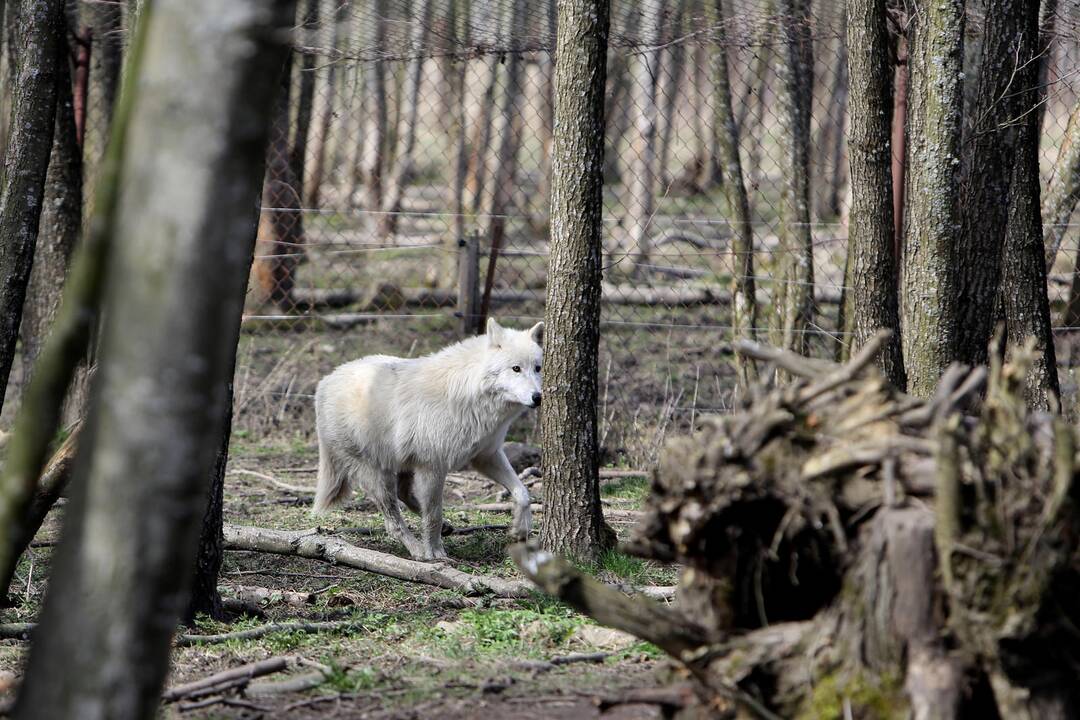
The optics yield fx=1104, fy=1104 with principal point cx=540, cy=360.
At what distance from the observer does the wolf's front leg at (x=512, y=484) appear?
6312 millimetres

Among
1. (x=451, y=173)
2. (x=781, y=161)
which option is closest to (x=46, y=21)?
(x=781, y=161)

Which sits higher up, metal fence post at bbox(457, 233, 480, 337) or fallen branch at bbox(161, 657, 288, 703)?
metal fence post at bbox(457, 233, 480, 337)

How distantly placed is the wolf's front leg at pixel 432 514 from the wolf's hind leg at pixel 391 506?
113 mm

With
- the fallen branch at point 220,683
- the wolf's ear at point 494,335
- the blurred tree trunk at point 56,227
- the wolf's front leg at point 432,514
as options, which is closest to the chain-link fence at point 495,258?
the wolf's ear at point 494,335

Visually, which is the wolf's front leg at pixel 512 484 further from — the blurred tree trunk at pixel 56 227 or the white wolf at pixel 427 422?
the blurred tree trunk at pixel 56 227

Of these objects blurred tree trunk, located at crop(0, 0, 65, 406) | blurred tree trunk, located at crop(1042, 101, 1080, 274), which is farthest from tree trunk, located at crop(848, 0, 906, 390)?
blurred tree trunk, located at crop(0, 0, 65, 406)

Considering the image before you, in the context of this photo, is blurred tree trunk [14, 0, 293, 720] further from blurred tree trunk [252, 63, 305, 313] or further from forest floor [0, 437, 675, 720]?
blurred tree trunk [252, 63, 305, 313]

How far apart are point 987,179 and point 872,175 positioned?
616 millimetres

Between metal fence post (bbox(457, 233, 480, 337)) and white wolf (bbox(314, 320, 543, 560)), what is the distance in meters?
2.54

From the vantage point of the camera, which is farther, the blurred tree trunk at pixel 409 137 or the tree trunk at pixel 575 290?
the blurred tree trunk at pixel 409 137

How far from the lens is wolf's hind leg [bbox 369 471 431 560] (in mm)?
6523

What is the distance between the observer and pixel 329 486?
6.94m

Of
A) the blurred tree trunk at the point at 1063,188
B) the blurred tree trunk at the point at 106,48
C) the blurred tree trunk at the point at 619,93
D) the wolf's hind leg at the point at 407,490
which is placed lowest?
the wolf's hind leg at the point at 407,490

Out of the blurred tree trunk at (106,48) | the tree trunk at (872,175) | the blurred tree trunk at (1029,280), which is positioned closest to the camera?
the tree trunk at (872,175)
